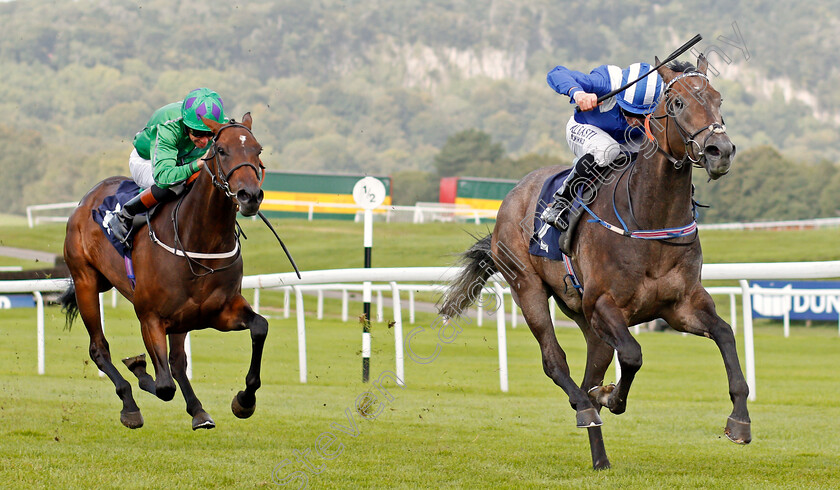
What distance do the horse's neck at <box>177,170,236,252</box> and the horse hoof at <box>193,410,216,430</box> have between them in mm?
833

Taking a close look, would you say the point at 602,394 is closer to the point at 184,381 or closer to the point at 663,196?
the point at 663,196

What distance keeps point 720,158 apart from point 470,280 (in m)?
2.51

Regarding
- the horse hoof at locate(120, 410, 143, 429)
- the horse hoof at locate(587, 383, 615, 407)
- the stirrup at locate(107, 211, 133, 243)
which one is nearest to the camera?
the horse hoof at locate(587, 383, 615, 407)

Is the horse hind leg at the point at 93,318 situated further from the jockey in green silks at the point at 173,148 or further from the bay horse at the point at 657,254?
the bay horse at the point at 657,254

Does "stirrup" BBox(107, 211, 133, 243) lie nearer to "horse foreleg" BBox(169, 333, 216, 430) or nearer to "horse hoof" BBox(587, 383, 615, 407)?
"horse foreleg" BBox(169, 333, 216, 430)

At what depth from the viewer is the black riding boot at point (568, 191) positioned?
16.1 feet

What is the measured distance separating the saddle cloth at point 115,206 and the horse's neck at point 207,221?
2.19 feet

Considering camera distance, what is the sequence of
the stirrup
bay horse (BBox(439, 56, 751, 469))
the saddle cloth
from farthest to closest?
the saddle cloth
the stirrup
bay horse (BBox(439, 56, 751, 469))

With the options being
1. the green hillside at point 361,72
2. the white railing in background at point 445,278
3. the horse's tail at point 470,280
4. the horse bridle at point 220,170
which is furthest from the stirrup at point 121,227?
the green hillside at point 361,72

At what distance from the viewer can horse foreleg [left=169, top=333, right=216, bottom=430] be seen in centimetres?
480

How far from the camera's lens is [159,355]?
196 inches

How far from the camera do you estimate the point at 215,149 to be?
15.5 ft

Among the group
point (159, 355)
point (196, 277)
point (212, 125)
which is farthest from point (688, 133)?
point (159, 355)

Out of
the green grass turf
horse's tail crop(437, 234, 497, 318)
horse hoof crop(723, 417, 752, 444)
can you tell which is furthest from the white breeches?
horse hoof crop(723, 417, 752, 444)
